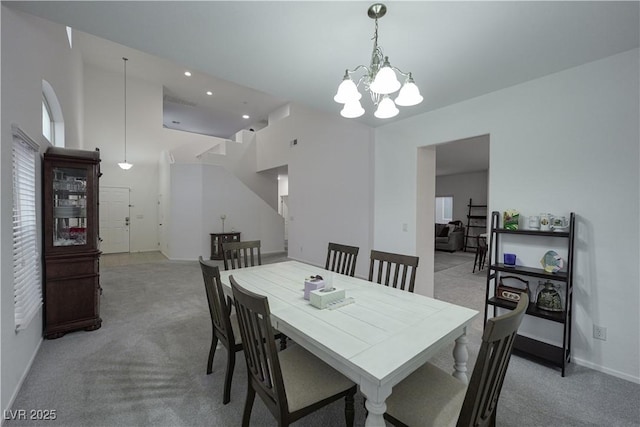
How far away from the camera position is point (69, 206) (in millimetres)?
2812

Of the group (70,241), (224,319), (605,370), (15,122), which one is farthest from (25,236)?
(605,370)

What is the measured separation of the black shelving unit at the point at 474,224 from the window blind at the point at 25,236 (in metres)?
9.61

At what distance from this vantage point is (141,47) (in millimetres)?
2246

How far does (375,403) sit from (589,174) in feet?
8.81

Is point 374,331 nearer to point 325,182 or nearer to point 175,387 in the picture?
point 175,387

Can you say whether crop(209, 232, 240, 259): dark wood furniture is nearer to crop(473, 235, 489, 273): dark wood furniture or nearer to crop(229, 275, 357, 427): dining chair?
crop(229, 275, 357, 427): dining chair

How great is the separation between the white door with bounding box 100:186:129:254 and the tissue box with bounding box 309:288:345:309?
27.6 ft

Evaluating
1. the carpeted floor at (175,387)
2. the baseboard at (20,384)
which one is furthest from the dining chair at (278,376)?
the baseboard at (20,384)

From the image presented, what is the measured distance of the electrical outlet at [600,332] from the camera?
225cm

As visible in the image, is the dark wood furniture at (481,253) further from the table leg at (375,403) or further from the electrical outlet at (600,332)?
the table leg at (375,403)

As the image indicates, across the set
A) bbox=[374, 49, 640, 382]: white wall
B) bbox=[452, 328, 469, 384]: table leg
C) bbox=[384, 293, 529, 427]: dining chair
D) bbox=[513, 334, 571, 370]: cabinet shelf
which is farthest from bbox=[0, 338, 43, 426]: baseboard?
bbox=[374, 49, 640, 382]: white wall

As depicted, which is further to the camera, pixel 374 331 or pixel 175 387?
pixel 175 387

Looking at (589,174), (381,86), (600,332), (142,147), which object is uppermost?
(142,147)

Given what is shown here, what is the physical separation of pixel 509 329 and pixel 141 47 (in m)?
3.10
